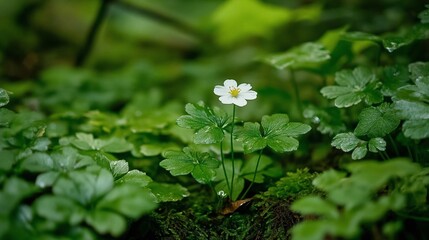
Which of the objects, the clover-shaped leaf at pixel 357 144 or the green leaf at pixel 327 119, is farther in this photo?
the green leaf at pixel 327 119

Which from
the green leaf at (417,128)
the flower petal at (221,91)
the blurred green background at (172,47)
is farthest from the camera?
the blurred green background at (172,47)

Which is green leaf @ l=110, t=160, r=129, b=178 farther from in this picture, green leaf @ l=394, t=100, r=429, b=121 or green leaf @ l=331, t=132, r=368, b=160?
green leaf @ l=394, t=100, r=429, b=121

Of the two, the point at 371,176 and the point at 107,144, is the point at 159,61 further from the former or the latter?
the point at 371,176

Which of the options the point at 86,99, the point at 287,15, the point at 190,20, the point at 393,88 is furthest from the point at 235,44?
the point at 393,88

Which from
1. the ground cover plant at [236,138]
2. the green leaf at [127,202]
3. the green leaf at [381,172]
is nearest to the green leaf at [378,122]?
the ground cover plant at [236,138]

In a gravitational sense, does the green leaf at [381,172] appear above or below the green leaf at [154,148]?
above

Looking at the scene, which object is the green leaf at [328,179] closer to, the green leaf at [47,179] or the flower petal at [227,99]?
the flower petal at [227,99]

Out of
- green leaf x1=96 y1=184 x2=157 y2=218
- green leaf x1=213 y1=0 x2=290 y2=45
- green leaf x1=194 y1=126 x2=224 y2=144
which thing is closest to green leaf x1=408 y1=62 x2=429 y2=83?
green leaf x1=194 y1=126 x2=224 y2=144
